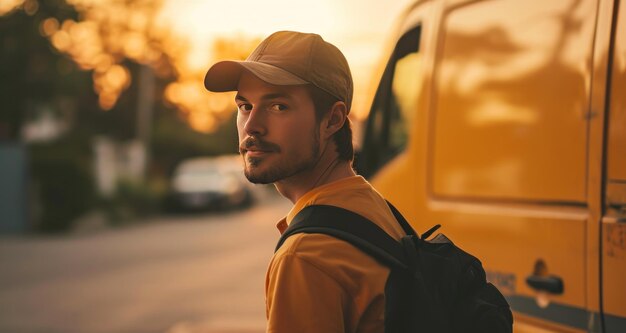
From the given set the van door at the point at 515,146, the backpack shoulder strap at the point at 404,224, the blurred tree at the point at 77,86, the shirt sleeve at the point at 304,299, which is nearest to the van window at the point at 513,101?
the van door at the point at 515,146

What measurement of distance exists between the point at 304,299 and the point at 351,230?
197 mm

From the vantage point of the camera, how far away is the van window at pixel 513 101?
2920 mm

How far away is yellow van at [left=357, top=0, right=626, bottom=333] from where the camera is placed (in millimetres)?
2766

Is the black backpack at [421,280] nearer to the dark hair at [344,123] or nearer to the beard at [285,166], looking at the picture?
the beard at [285,166]

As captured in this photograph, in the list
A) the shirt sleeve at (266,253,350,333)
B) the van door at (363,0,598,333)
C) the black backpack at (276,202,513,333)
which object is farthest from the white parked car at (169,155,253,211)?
the shirt sleeve at (266,253,350,333)

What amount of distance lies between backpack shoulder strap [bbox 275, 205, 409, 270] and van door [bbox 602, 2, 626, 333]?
1206mm

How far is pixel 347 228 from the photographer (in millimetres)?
1729

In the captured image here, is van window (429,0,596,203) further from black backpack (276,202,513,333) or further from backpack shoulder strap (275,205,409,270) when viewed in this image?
backpack shoulder strap (275,205,409,270)

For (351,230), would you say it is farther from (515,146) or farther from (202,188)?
(202,188)

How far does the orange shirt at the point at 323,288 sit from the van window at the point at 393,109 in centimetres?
283

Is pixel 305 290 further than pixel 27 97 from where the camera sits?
No

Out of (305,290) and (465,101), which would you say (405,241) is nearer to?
(305,290)

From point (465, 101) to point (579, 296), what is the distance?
107 centimetres

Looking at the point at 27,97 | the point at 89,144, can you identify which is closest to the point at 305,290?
the point at 89,144
